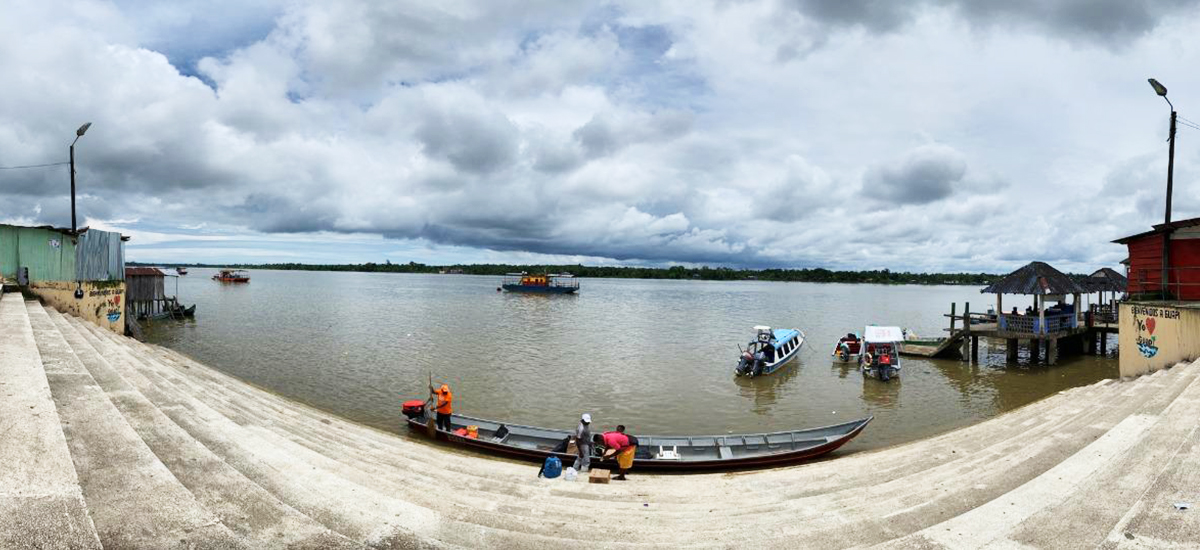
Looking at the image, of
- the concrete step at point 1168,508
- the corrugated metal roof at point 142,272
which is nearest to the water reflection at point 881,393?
the concrete step at point 1168,508

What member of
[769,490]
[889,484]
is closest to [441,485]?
[769,490]

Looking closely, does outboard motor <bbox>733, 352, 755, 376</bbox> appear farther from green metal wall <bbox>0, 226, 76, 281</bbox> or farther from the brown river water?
green metal wall <bbox>0, 226, 76, 281</bbox>

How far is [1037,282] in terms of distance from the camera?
26328mm

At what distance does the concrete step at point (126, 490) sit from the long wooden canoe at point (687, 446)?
351 inches

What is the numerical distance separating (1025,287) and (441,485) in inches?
1154

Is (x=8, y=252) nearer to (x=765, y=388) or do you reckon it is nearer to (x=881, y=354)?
(x=765, y=388)

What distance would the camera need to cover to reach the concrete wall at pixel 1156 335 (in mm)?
13766

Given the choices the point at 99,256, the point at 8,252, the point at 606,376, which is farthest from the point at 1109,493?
the point at 99,256

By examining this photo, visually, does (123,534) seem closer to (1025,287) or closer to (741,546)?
(741,546)

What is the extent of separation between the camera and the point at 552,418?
19.0 meters

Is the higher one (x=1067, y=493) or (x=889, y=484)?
(x=1067, y=493)

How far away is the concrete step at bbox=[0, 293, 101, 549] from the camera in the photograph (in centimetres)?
340

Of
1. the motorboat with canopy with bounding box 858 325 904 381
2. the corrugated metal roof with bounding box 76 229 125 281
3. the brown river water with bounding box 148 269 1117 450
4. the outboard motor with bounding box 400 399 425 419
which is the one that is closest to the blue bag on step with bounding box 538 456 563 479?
the brown river water with bounding box 148 269 1117 450

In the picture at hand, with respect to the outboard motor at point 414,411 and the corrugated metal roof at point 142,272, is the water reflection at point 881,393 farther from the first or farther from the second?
the corrugated metal roof at point 142,272
